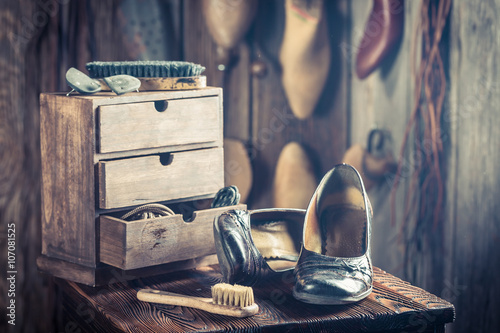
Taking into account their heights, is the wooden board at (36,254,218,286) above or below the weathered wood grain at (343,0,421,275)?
below

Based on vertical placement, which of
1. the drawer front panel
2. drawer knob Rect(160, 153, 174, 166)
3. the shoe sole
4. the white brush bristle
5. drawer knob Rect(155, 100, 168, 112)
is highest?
drawer knob Rect(155, 100, 168, 112)

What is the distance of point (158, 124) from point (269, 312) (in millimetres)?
488

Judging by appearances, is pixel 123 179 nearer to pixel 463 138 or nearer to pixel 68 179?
pixel 68 179

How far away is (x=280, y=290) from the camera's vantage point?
4.53ft

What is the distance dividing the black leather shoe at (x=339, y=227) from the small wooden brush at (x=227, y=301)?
12cm

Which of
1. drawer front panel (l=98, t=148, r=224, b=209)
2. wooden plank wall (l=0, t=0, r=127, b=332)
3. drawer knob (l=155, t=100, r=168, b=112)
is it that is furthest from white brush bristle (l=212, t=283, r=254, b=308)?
wooden plank wall (l=0, t=0, r=127, b=332)

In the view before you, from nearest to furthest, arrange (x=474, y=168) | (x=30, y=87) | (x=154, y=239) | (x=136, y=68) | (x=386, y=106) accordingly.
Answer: (x=154, y=239), (x=136, y=68), (x=30, y=87), (x=474, y=168), (x=386, y=106)

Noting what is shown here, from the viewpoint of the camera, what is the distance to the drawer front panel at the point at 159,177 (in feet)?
4.69

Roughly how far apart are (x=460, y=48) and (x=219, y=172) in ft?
2.92

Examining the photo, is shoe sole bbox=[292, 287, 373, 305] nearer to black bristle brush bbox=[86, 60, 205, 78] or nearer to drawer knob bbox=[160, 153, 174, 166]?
drawer knob bbox=[160, 153, 174, 166]

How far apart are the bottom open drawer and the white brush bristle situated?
0.22 metres

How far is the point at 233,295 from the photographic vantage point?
4.07 feet

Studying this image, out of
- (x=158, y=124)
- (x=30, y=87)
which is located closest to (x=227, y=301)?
(x=158, y=124)

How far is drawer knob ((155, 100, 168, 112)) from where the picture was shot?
1520 mm
